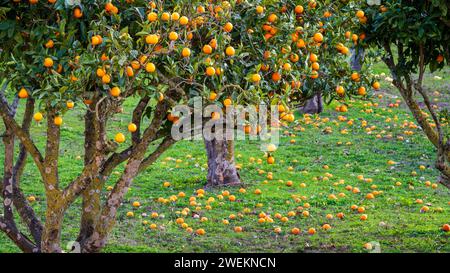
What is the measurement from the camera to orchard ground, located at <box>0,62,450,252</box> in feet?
22.8

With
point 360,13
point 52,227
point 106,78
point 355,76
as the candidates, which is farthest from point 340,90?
point 52,227

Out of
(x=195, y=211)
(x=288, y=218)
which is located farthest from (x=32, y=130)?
(x=288, y=218)

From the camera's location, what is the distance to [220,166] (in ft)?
29.4

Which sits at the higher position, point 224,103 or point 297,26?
point 297,26

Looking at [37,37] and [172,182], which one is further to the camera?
[172,182]

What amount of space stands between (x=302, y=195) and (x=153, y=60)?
15.7 feet

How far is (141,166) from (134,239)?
2.11m

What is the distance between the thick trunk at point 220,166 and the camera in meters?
8.91

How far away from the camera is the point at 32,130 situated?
12109 mm

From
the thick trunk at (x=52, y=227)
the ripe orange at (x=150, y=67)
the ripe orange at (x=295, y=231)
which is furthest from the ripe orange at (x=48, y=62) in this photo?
the ripe orange at (x=295, y=231)

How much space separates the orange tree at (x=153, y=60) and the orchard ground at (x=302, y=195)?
0.64m

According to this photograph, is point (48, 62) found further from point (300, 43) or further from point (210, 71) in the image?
point (300, 43)

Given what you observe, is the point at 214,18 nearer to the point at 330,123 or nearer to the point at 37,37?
the point at 37,37

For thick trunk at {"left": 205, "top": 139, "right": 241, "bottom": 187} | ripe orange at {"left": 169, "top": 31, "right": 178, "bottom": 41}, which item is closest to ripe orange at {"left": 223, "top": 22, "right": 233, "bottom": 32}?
ripe orange at {"left": 169, "top": 31, "right": 178, "bottom": 41}
